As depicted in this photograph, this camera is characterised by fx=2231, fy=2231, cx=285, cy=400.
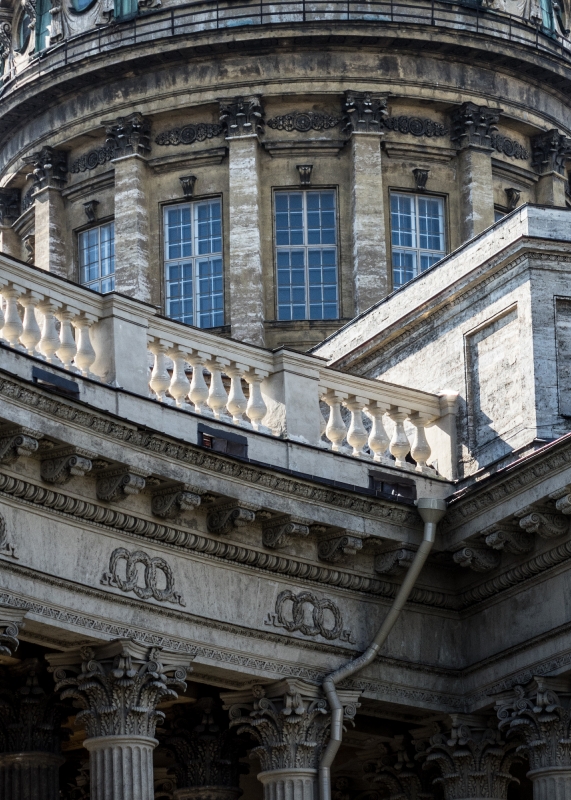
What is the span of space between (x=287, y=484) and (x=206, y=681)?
181 centimetres

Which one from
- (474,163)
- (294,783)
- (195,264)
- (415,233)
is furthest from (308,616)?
(474,163)

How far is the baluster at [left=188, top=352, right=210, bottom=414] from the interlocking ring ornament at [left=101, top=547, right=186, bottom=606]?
1.68m

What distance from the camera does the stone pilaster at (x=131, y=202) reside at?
34.6 metres

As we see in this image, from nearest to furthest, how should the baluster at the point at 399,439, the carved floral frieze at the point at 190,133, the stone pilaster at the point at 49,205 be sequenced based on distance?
1. the baluster at the point at 399,439
2. the carved floral frieze at the point at 190,133
3. the stone pilaster at the point at 49,205

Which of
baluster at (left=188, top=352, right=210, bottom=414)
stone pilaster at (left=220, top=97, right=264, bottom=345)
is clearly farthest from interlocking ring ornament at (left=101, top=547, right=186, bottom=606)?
stone pilaster at (left=220, top=97, right=264, bottom=345)

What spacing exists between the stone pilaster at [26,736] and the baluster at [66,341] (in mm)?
2766

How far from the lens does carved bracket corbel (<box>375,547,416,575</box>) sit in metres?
19.5

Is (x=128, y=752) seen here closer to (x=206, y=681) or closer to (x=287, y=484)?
(x=206, y=681)

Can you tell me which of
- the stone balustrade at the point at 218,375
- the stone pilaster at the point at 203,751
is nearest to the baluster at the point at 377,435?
the stone balustrade at the point at 218,375

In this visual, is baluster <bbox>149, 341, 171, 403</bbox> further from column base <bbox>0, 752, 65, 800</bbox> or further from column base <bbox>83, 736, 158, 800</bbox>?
column base <bbox>0, 752, 65, 800</bbox>

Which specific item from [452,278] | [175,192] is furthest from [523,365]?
[175,192]

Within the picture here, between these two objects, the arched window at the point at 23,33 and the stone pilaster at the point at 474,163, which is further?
the arched window at the point at 23,33

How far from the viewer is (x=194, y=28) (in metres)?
34.8

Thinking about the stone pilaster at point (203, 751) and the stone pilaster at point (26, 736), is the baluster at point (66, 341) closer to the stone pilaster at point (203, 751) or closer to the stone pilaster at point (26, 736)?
the stone pilaster at point (26, 736)
